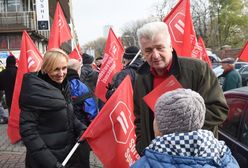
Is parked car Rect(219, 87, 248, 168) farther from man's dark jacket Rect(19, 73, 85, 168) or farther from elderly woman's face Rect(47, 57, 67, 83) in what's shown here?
elderly woman's face Rect(47, 57, 67, 83)

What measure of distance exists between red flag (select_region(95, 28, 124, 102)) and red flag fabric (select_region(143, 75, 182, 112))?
15.5 feet

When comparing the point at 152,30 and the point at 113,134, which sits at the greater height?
the point at 152,30

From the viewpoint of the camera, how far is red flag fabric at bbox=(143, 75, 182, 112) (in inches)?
114

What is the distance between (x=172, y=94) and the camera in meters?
2.08

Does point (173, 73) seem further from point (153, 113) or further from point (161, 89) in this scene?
point (153, 113)

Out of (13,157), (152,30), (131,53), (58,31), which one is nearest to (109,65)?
(58,31)

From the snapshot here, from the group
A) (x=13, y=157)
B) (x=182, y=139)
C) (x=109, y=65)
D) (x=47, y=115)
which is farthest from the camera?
(x=109, y=65)

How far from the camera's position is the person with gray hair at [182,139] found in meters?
1.96

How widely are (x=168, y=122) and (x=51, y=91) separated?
1.63 m

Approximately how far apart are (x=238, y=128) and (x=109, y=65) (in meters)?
4.30

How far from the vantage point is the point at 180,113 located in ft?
6.52

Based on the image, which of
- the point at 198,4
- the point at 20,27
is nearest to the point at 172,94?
the point at 20,27

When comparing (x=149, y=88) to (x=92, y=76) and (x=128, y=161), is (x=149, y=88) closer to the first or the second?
(x=128, y=161)

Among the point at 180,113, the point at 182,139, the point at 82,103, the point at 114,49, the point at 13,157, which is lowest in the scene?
the point at 13,157
